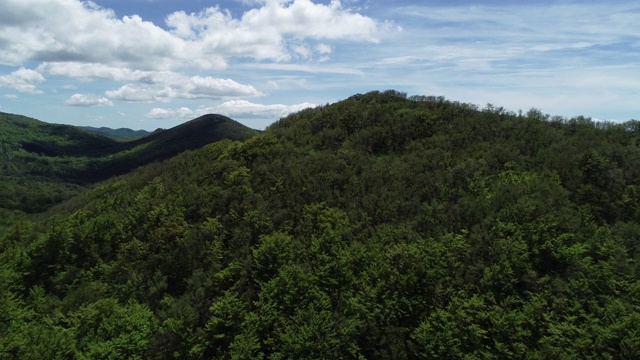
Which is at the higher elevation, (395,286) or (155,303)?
(395,286)

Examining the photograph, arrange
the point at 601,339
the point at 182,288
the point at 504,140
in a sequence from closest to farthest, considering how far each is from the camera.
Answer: the point at 601,339, the point at 182,288, the point at 504,140

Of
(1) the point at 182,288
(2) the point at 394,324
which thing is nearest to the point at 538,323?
(2) the point at 394,324

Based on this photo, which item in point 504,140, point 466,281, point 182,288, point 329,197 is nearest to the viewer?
point 466,281

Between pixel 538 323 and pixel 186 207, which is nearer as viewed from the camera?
pixel 538 323

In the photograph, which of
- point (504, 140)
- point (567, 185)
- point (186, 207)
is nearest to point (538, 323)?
point (567, 185)

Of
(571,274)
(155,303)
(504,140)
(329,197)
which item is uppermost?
(504,140)

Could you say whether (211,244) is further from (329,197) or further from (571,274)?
(571,274)
